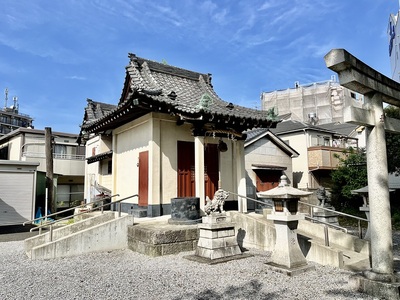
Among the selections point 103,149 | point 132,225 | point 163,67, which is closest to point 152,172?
point 132,225

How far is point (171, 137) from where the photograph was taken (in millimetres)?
11445

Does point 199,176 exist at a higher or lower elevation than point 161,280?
higher

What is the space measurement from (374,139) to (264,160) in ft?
57.0

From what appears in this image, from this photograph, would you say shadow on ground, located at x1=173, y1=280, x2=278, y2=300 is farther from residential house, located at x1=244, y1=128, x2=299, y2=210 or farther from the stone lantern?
residential house, located at x1=244, y1=128, x2=299, y2=210

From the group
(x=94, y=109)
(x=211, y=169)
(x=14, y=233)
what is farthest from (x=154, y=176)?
(x=94, y=109)

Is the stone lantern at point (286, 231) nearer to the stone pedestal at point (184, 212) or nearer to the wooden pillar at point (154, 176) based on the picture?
the stone pedestal at point (184, 212)

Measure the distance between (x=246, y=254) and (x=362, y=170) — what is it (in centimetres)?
1607

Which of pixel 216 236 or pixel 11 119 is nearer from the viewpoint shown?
pixel 216 236

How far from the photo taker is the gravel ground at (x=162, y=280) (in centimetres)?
536

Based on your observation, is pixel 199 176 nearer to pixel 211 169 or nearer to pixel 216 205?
pixel 211 169

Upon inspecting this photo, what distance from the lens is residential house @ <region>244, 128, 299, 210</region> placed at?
21.4 m

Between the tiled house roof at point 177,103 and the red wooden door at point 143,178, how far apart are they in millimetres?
1671

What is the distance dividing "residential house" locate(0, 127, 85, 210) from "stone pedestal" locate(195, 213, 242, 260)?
2360cm

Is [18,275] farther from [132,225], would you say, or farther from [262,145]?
[262,145]
